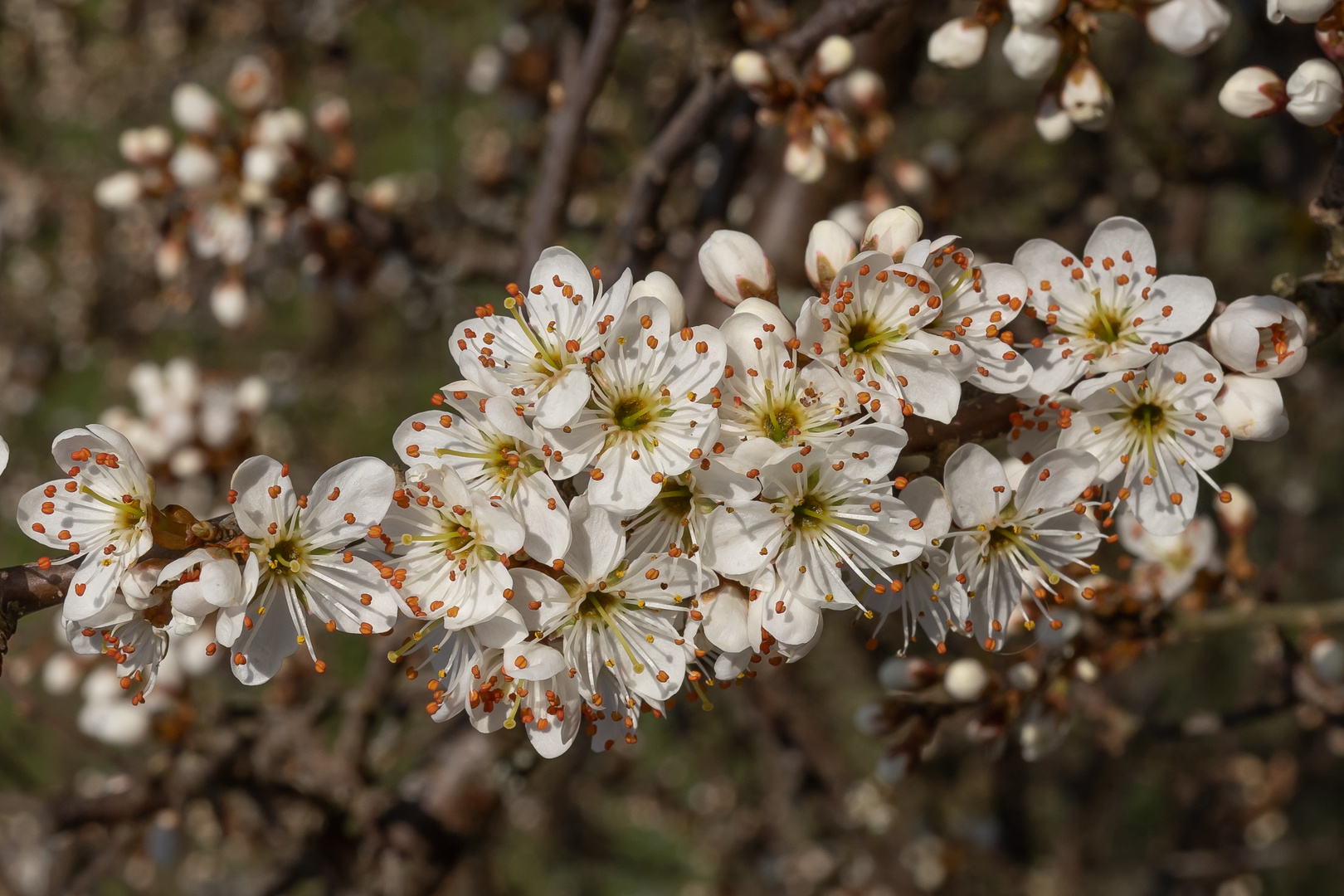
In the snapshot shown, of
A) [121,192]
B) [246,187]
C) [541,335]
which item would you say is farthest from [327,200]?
[541,335]

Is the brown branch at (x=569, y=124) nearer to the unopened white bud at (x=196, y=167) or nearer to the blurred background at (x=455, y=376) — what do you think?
the blurred background at (x=455, y=376)

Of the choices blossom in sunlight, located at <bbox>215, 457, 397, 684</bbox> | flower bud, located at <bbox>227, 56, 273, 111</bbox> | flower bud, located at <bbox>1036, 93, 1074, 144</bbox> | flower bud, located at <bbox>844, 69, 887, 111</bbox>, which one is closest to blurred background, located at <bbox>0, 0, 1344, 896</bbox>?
flower bud, located at <bbox>844, 69, 887, 111</bbox>

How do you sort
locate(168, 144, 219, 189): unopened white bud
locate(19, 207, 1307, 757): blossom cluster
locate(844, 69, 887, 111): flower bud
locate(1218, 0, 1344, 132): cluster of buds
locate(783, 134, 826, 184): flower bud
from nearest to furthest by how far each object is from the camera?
locate(19, 207, 1307, 757): blossom cluster → locate(1218, 0, 1344, 132): cluster of buds → locate(783, 134, 826, 184): flower bud → locate(844, 69, 887, 111): flower bud → locate(168, 144, 219, 189): unopened white bud

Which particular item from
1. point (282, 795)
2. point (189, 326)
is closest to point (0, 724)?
point (189, 326)

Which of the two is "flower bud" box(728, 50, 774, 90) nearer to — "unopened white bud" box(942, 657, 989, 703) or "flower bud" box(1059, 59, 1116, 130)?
"flower bud" box(1059, 59, 1116, 130)

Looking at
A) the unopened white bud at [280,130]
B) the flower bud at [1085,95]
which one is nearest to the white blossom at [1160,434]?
the flower bud at [1085,95]

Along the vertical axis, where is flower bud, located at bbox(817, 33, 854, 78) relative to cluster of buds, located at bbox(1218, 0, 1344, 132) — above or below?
above

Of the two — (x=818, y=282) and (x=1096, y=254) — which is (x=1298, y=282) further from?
(x=818, y=282)
